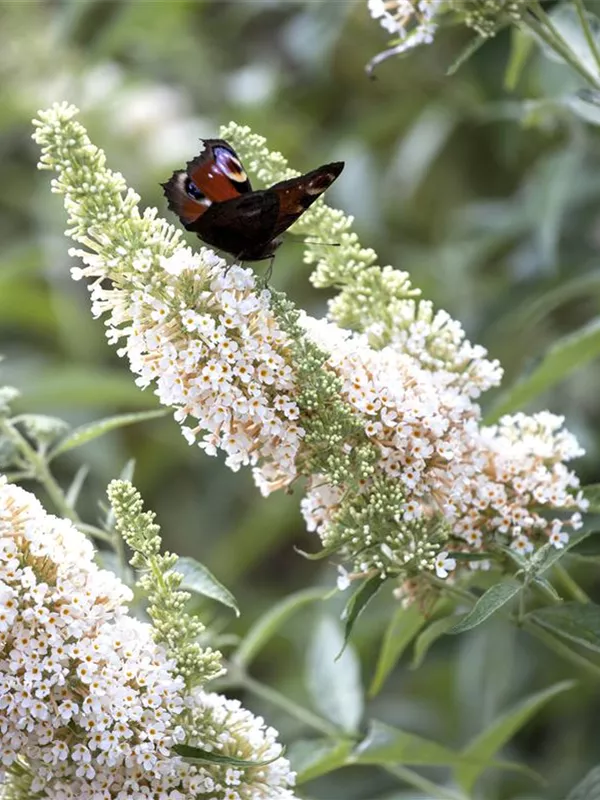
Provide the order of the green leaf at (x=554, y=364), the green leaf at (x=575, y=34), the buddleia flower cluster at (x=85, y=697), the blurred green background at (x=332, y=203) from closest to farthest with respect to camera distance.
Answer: the buddleia flower cluster at (x=85, y=697) → the green leaf at (x=575, y=34) → the green leaf at (x=554, y=364) → the blurred green background at (x=332, y=203)

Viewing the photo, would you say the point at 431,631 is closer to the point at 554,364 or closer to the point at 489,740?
the point at 489,740

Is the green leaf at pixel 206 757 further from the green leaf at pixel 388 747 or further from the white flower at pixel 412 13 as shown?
the white flower at pixel 412 13

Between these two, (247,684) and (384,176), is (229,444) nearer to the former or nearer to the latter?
(247,684)

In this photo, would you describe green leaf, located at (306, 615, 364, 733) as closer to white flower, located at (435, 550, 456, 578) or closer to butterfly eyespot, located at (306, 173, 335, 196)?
white flower, located at (435, 550, 456, 578)

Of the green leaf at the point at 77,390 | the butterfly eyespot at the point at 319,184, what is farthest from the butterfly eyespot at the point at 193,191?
the green leaf at the point at 77,390

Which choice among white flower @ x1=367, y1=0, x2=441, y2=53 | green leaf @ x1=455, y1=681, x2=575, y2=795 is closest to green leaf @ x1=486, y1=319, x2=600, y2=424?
green leaf @ x1=455, y1=681, x2=575, y2=795

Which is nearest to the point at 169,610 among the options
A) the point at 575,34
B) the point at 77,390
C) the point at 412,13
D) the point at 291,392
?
the point at 291,392
